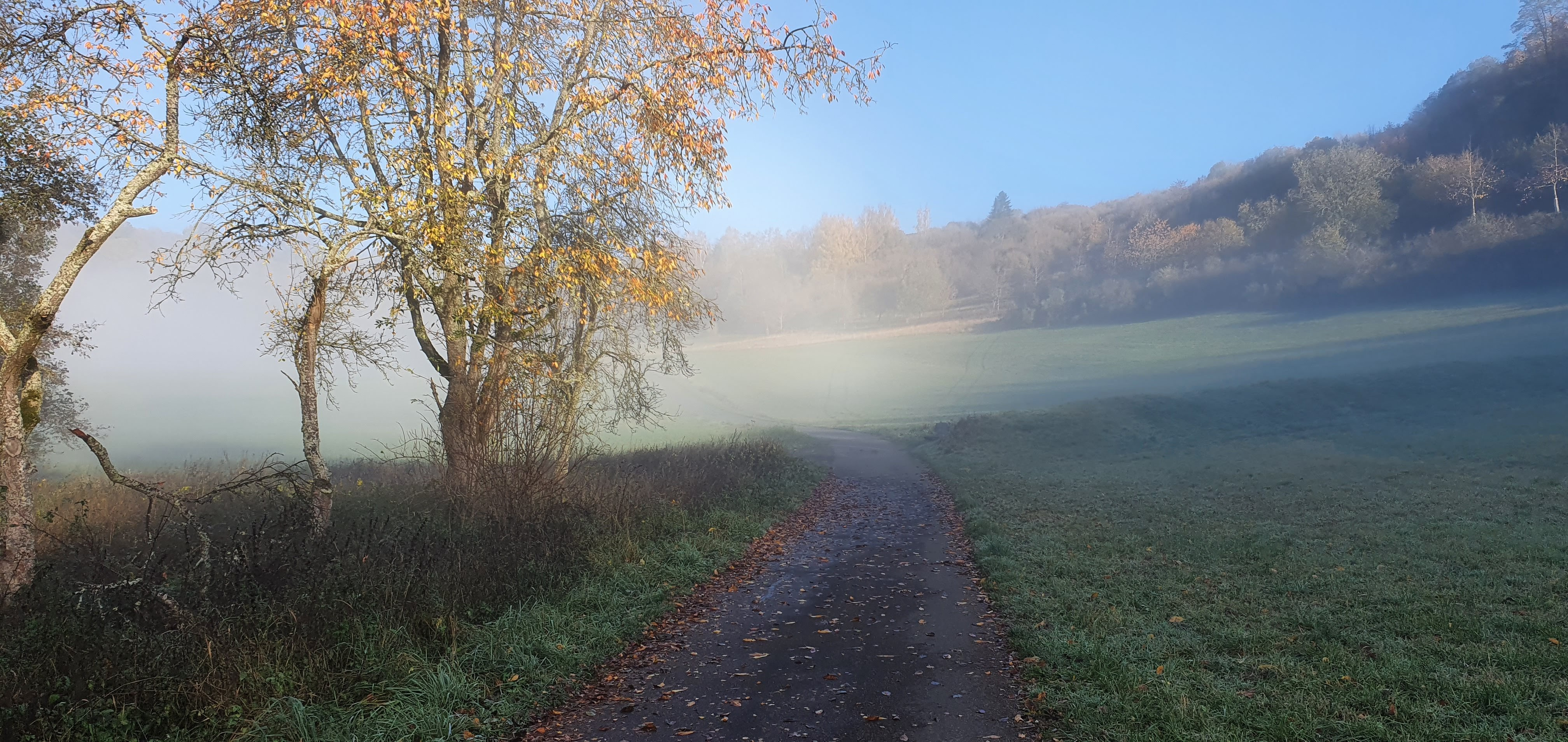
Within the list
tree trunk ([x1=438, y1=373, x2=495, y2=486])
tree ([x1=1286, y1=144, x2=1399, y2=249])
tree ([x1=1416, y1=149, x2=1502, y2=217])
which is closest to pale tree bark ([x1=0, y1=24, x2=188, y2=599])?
tree trunk ([x1=438, y1=373, x2=495, y2=486])

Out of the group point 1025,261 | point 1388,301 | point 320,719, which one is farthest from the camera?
point 1025,261

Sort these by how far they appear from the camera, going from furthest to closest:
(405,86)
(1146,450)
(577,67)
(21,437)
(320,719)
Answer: (1146,450) → (577,67) → (405,86) → (21,437) → (320,719)

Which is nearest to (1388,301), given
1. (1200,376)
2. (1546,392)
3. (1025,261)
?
(1200,376)

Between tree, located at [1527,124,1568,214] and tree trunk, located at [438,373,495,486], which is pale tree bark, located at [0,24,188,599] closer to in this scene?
tree trunk, located at [438,373,495,486]

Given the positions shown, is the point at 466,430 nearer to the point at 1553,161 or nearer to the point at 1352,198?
the point at 1352,198

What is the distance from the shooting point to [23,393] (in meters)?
6.38

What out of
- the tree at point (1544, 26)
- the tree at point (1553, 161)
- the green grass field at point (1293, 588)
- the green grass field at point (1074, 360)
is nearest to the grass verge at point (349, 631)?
the green grass field at point (1293, 588)

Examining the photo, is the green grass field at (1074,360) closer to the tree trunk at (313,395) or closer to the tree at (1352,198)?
the tree at (1352,198)

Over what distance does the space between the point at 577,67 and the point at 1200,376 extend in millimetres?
46283

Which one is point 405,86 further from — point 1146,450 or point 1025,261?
point 1025,261

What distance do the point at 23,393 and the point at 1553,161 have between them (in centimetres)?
8771

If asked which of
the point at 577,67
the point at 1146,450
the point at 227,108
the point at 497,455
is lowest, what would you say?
the point at 1146,450

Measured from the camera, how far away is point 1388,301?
59688mm

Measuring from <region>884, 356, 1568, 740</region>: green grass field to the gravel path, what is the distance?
517 mm
